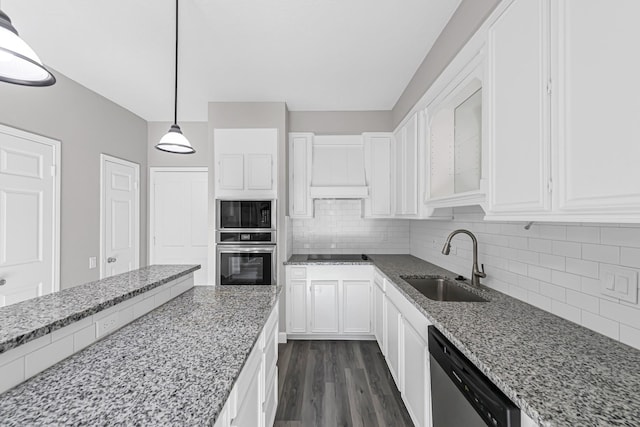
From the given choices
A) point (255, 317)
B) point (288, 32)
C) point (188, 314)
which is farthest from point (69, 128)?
point (255, 317)

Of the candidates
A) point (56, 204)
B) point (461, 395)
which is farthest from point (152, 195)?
point (461, 395)

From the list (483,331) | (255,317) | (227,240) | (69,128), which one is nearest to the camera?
(483,331)

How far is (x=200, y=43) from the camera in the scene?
2219mm

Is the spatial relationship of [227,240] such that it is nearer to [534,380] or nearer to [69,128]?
[69,128]

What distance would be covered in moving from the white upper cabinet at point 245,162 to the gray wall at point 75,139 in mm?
1270

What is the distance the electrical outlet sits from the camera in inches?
46.3

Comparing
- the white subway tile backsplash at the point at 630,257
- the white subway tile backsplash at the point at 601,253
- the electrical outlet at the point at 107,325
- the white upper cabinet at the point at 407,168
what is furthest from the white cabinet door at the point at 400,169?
the electrical outlet at the point at 107,325

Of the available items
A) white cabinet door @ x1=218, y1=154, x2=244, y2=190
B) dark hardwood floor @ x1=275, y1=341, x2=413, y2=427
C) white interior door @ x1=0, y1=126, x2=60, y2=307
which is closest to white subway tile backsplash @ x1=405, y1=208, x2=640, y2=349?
dark hardwood floor @ x1=275, y1=341, x2=413, y2=427

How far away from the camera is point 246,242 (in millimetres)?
3209

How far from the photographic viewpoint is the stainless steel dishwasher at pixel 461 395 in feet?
2.97

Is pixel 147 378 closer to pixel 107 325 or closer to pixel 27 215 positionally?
pixel 107 325

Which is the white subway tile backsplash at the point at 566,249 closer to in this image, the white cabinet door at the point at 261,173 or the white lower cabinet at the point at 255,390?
the white lower cabinet at the point at 255,390

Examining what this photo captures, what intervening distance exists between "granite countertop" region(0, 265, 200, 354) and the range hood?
7.09ft

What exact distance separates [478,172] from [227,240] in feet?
8.30
